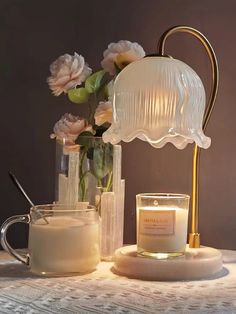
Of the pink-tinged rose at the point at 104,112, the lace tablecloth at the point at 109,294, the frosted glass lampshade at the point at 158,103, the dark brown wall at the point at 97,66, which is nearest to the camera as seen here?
the lace tablecloth at the point at 109,294

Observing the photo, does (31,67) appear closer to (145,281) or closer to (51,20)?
(51,20)

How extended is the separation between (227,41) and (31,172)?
23.8 inches

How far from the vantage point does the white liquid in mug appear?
1050 mm

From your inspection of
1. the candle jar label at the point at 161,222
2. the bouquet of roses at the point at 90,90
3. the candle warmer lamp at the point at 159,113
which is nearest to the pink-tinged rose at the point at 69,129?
the bouquet of roses at the point at 90,90

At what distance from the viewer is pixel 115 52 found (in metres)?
1.18

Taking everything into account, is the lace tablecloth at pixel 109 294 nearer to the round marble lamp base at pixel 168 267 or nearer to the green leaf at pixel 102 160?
the round marble lamp base at pixel 168 267

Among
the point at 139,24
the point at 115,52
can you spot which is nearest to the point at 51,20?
the point at 139,24

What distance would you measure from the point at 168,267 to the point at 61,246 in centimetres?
20

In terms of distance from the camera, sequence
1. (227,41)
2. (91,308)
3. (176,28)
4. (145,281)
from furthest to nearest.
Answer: (227,41) → (176,28) → (145,281) → (91,308)

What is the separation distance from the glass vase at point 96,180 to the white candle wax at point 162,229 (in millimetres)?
118

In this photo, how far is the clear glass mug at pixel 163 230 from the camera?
108 cm

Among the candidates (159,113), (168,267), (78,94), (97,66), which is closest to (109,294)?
(168,267)

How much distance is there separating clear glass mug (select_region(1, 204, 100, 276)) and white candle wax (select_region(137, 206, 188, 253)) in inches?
3.7

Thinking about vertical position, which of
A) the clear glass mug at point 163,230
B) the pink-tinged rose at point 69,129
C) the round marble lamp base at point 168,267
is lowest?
the round marble lamp base at point 168,267
